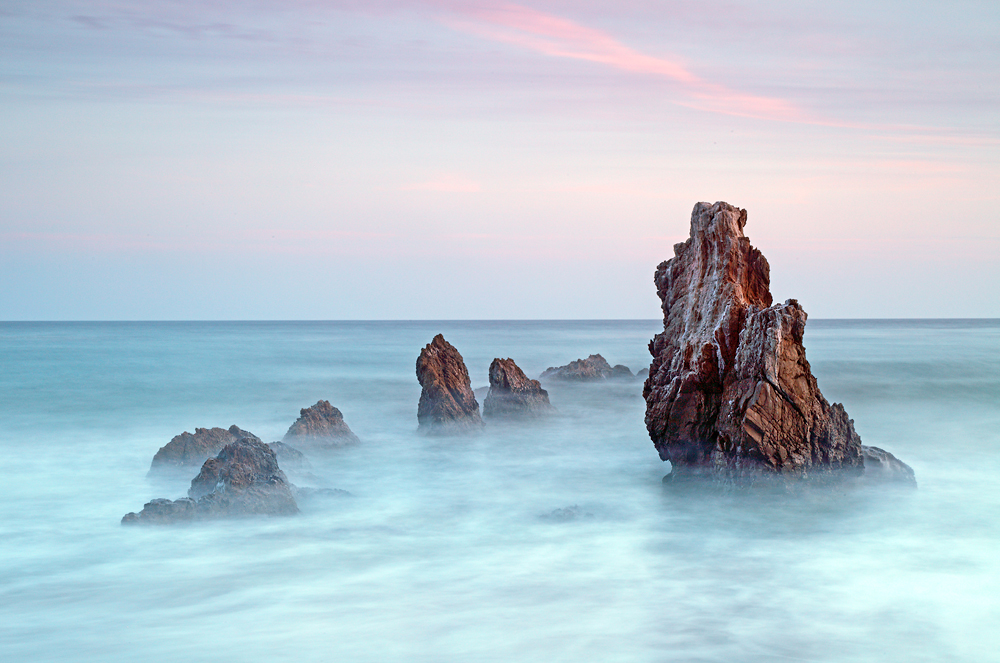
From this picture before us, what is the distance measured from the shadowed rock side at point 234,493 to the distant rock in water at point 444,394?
26.8 feet

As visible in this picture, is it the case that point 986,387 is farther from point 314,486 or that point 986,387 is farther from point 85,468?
point 85,468

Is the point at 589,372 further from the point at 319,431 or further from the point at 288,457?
the point at 288,457

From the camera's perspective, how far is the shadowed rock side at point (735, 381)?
1376cm

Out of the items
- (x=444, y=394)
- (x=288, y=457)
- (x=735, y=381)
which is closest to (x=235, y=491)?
(x=288, y=457)

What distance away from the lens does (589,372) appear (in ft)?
128

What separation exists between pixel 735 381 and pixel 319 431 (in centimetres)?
1157

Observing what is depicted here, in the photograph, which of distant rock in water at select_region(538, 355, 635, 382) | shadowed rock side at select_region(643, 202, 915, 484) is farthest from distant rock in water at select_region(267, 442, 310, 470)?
distant rock in water at select_region(538, 355, 635, 382)

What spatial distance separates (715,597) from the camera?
11062 mm

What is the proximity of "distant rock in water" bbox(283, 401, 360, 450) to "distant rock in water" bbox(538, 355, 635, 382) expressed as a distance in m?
18.3

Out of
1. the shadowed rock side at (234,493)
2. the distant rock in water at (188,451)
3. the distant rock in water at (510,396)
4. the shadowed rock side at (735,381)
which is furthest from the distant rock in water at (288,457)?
the shadowed rock side at (735,381)

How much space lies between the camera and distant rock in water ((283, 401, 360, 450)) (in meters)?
20.8

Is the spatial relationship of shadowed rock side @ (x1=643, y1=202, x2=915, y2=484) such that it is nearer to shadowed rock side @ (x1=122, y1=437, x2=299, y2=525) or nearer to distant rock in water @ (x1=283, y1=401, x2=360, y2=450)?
shadowed rock side @ (x1=122, y1=437, x2=299, y2=525)

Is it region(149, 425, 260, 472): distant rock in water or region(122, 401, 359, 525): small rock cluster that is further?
region(149, 425, 260, 472): distant rock in water

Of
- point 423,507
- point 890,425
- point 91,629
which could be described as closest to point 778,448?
point 423,507
